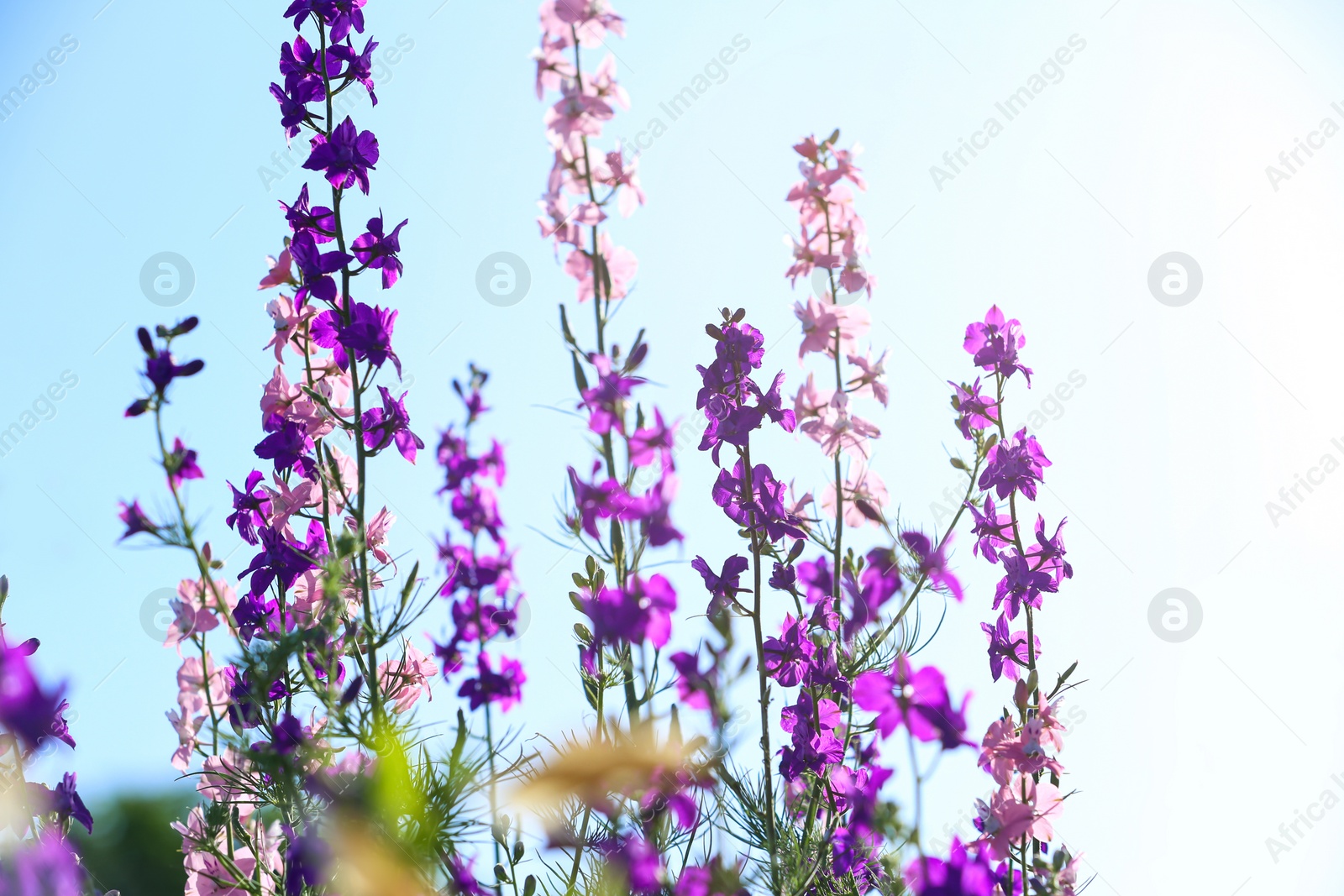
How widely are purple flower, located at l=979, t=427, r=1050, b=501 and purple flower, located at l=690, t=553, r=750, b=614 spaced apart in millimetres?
691

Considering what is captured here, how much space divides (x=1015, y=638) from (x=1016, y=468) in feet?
1.29

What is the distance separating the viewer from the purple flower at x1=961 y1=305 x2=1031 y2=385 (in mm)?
2445

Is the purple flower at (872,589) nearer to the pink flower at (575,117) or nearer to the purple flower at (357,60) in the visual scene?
the pink flower at (575,117)

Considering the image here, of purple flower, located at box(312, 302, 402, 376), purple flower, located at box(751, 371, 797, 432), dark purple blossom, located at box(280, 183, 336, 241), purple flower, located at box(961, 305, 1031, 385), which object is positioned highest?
purple flower, located at box(961, 305, 1031, 385)

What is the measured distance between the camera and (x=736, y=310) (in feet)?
7.17

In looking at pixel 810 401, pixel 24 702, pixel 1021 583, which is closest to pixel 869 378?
pixel 810 401

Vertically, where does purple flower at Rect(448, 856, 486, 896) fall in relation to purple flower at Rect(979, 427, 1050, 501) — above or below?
below

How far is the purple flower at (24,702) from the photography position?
64 centimetres

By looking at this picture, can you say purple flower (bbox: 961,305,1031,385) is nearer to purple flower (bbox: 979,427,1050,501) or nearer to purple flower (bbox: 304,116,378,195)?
purple flower (bbox: 979,427,1050,501)

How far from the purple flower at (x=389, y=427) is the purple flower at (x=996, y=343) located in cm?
140

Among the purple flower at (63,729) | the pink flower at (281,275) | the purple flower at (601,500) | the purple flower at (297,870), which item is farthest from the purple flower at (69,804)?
the purple flower at (601,500)

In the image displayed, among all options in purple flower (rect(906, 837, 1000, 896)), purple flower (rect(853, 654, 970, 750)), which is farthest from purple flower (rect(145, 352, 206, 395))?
purple flower (rect(906, 837, 1000, 896))

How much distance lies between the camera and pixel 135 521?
170cm

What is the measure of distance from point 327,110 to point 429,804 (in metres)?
1.40
